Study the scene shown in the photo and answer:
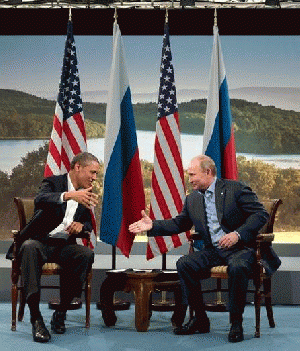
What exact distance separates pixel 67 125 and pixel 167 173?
1.07m

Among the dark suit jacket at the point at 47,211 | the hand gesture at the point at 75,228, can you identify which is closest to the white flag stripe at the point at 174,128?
the dark suit jacket at the point at 47,211

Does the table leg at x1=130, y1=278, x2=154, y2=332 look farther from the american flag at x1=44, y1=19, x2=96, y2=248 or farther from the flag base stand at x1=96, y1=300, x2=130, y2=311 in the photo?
the american flag at x1=44, y1=19, x2=96, y2=248

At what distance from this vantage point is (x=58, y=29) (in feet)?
27.9

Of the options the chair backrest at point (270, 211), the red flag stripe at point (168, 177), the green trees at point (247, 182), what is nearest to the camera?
the chair backrest at point (270, 211)

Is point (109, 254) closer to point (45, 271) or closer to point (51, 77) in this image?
point (51, 77)

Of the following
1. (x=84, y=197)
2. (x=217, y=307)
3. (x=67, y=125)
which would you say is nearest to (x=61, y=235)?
(x=84, y=197)

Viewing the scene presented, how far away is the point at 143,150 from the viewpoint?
9648mm

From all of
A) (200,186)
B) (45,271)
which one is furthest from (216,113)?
(45,271)

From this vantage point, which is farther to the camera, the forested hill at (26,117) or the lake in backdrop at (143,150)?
the forested hill at (26,117)

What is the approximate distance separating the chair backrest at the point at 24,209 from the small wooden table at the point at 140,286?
2.76 feet

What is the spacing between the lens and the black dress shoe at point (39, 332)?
483 centimetres

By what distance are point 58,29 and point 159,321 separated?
417cm

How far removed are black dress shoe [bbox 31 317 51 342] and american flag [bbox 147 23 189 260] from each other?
1.74 m

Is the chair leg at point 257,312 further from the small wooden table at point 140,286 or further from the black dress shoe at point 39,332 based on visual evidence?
the black dress shoe at point 39,332
